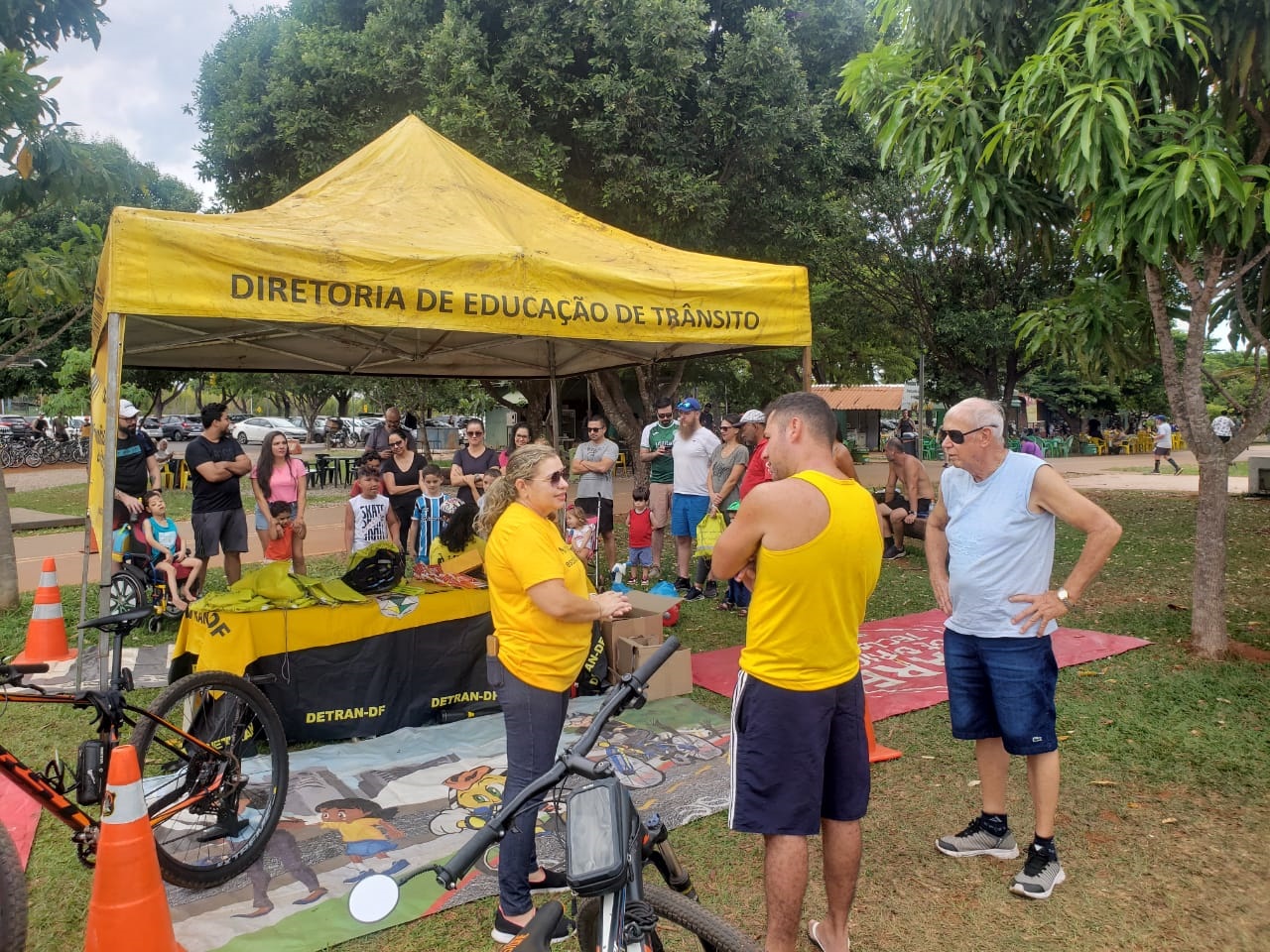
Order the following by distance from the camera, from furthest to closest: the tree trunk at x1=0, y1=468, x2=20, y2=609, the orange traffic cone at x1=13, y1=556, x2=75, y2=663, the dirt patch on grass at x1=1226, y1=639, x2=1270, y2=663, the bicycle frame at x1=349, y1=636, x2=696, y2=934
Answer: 1. the tree trunk at x1=0, y1=468, x2=20, y2=609
2. the orange traffic cone at x1=13, y1=556, x2=75, y2=663
3. the dirt patch on grass at x1=1226, y1=639, x2=1270, y2=663
4. the bicycle frame at x1=349, y1=636, x2=696, y2=934

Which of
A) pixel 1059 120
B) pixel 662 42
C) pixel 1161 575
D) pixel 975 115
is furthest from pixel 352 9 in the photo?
pixel 1161 575

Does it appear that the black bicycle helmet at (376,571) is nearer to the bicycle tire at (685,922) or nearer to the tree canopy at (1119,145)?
the bicycle tire at (685,922)

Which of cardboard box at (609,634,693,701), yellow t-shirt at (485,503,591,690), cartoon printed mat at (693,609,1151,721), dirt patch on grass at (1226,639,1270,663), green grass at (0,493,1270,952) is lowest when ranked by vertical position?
green grass at (0,493,1270,952)

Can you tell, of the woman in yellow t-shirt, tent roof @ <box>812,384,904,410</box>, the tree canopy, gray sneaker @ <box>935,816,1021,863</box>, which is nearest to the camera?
the woman in yellow t-shirt

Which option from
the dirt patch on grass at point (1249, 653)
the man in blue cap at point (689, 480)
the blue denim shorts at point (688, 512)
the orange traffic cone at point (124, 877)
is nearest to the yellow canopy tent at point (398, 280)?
the man in blue cap at point (689, 480)

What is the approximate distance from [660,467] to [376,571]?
14.6 ft

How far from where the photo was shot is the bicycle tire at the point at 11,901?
7.69ft

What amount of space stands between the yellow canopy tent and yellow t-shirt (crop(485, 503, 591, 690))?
86.2 inches

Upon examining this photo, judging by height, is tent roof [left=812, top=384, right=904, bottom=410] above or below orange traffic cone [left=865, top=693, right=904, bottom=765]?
above

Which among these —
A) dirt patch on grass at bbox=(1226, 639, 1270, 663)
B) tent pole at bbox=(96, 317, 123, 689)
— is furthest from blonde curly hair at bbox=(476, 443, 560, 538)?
dirt patch on grass at bbox=(1226, 639, 1270, 663)

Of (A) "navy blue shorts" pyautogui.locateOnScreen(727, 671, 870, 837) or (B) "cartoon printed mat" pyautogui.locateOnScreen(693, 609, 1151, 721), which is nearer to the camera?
(A) "navy blue shorts" pyautogui.locateOnScreen(727, 671, 870, 837)

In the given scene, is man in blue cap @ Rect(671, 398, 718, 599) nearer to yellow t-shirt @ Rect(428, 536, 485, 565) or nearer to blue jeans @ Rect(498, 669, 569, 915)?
yellow t-shirt @ Rect(428, 536, 485, 565)

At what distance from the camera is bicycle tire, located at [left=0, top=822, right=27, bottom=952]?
234 centimetres

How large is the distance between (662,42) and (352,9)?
5.18 m
